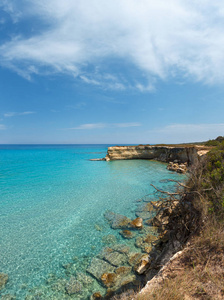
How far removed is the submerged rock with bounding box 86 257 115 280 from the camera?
5.73 meters

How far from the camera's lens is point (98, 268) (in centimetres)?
598

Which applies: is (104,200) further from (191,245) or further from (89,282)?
(191,245)

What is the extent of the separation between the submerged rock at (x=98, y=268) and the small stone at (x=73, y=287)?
0.58 m

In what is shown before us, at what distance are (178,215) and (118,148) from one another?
40746mm

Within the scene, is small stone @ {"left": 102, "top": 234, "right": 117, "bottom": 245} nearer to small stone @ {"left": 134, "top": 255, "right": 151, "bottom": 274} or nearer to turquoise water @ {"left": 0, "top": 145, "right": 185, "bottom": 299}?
turquoise water @ {"left": 0, "top": 145, "right": 185, "bottom": 299}

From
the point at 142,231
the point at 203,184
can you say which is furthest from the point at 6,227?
the point at 203,184

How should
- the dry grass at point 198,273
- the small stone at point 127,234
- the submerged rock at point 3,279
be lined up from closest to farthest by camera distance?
the dry grass at point 198,273 < the submerged rock at point 3,279 < the small stone at point 127,234

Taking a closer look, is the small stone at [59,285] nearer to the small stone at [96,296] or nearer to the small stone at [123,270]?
the small stone at [96,296]

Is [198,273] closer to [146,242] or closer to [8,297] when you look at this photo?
[146,242]

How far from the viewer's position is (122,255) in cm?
661

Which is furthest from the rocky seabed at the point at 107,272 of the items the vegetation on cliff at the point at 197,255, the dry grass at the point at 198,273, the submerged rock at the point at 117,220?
the dry grass at the point at 198,273

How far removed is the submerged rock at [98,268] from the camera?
5734 mm

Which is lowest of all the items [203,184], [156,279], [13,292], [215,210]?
[13,292]

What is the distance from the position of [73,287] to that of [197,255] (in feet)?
13.6
